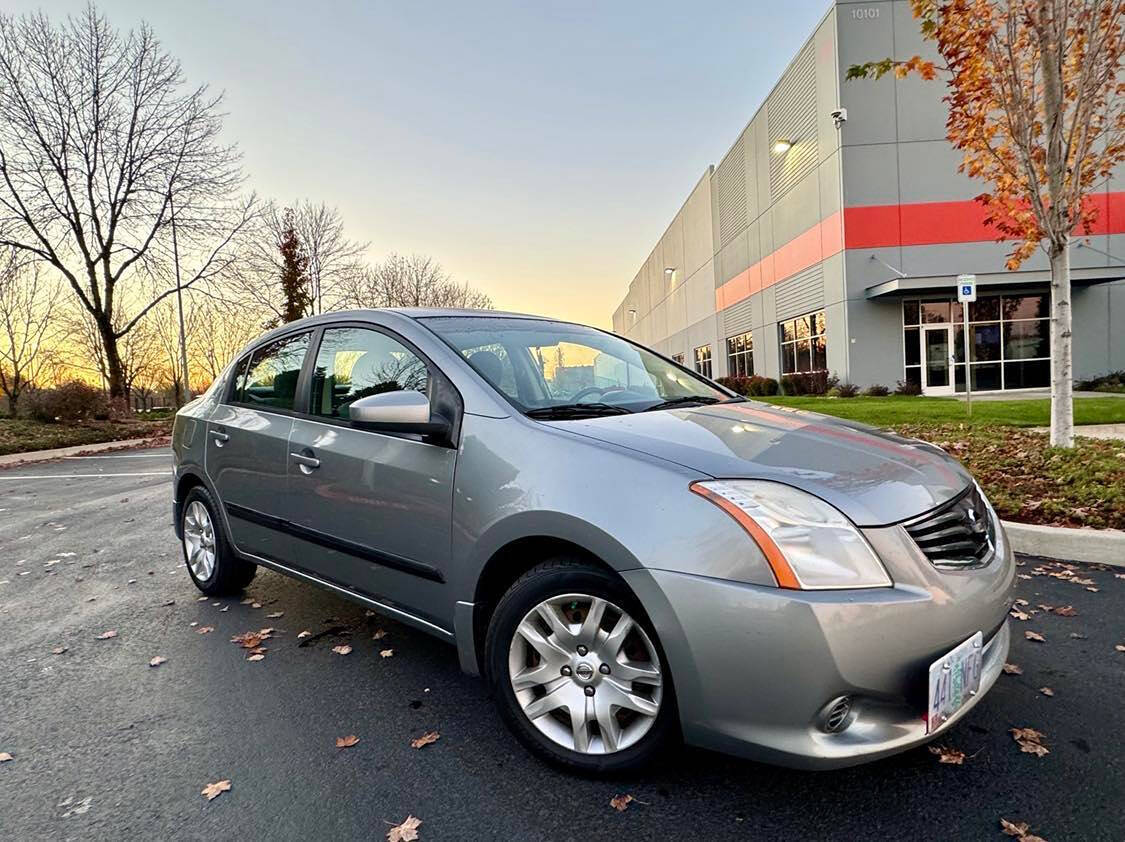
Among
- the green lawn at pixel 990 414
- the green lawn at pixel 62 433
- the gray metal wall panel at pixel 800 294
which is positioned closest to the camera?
the green lawn at pixel 990 414

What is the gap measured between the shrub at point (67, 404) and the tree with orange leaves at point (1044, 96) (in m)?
22.8

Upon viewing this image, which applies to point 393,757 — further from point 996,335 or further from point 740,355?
point 740,355

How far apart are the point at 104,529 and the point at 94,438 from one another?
14.5 m

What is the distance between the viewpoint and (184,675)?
125 inches

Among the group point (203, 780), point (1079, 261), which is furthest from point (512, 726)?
point (1079, 261)

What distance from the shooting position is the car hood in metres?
2.03

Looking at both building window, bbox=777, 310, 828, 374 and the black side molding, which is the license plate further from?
building window, bbox=777, 310, 828, 374

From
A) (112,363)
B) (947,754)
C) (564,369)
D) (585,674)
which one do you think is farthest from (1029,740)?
(112,363)

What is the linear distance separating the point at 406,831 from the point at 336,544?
4.50 ft

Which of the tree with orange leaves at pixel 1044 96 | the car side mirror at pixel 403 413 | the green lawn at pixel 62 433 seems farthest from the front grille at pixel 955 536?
the green lawn at pixel 62 433

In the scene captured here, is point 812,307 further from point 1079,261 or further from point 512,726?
point 512,726

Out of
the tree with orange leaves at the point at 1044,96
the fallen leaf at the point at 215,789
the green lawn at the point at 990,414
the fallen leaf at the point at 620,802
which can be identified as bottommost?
the fallen leaf at the point at 620,802

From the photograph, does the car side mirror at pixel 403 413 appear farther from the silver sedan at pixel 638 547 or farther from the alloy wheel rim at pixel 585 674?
the alloy wheel rim at pixel 585 674

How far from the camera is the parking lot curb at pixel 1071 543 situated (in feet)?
14.5
